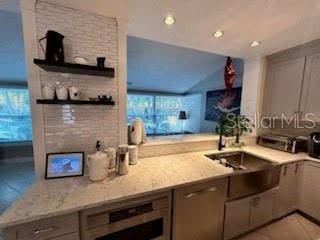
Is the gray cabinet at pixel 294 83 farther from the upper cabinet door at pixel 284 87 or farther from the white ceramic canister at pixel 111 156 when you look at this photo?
the white ceramic canister at pixel 111 156

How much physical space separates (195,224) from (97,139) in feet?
4.01

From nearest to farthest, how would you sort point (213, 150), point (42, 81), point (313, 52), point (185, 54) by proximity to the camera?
point (42, 81) < point (313, 52) < point (213, 150) < point (185, 54)

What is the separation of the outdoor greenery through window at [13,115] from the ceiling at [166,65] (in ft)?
9.44

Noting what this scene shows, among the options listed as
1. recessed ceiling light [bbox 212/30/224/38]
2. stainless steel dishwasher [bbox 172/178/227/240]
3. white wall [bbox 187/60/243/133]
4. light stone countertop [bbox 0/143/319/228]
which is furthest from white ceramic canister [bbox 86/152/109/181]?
white wall [bbox 187/60/243/133]

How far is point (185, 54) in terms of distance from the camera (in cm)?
351

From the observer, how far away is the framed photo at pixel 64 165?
1.42 meters

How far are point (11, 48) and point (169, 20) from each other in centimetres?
289

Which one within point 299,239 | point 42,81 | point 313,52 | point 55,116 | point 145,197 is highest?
point 313,52

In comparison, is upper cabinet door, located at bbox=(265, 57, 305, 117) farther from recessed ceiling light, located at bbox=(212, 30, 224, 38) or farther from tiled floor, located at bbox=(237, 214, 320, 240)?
tiled floor, located at bbox=(237, 214, 320, 240)

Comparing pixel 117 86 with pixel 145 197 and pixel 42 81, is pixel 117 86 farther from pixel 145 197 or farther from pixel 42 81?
pixel 145 197

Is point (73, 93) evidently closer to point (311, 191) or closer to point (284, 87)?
point (284, 87)

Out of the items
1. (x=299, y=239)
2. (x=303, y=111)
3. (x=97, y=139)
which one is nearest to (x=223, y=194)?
(x=299, y=239)

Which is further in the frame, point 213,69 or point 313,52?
point 213,69

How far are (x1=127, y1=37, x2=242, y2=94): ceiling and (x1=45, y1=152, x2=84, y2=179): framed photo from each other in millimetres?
2170
